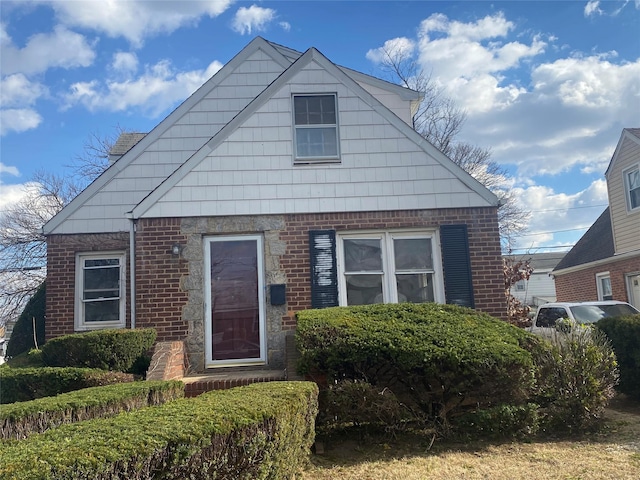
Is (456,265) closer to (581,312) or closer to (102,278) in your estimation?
(581,312)

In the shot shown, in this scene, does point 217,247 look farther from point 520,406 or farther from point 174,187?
point 520,406

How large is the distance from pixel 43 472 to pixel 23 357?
8522mm

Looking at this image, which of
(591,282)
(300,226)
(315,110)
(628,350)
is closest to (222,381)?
(300,226)

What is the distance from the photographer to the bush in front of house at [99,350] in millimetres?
7500

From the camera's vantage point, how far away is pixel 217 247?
8477 millimetres

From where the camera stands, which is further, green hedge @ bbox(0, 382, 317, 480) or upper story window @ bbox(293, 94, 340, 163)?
upper story window @ bbox(293, 94, 340, 163)

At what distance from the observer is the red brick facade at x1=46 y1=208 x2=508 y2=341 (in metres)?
8.24

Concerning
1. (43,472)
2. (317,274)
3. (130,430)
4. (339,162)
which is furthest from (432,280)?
(43,472)

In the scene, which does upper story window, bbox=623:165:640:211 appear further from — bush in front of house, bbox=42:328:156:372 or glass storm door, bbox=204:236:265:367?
bush in front of house, bbox=42:328:156:372

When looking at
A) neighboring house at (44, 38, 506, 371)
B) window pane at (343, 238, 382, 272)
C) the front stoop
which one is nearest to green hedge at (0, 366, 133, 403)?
the front stoop

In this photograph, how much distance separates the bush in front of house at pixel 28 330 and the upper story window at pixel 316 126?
7252mm

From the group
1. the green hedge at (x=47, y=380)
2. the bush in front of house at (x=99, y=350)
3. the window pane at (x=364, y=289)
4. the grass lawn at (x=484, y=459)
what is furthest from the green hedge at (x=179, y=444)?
the window pane at (x=364, y=289)

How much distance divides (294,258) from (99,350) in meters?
3.14

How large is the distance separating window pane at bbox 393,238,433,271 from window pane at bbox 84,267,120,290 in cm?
529
